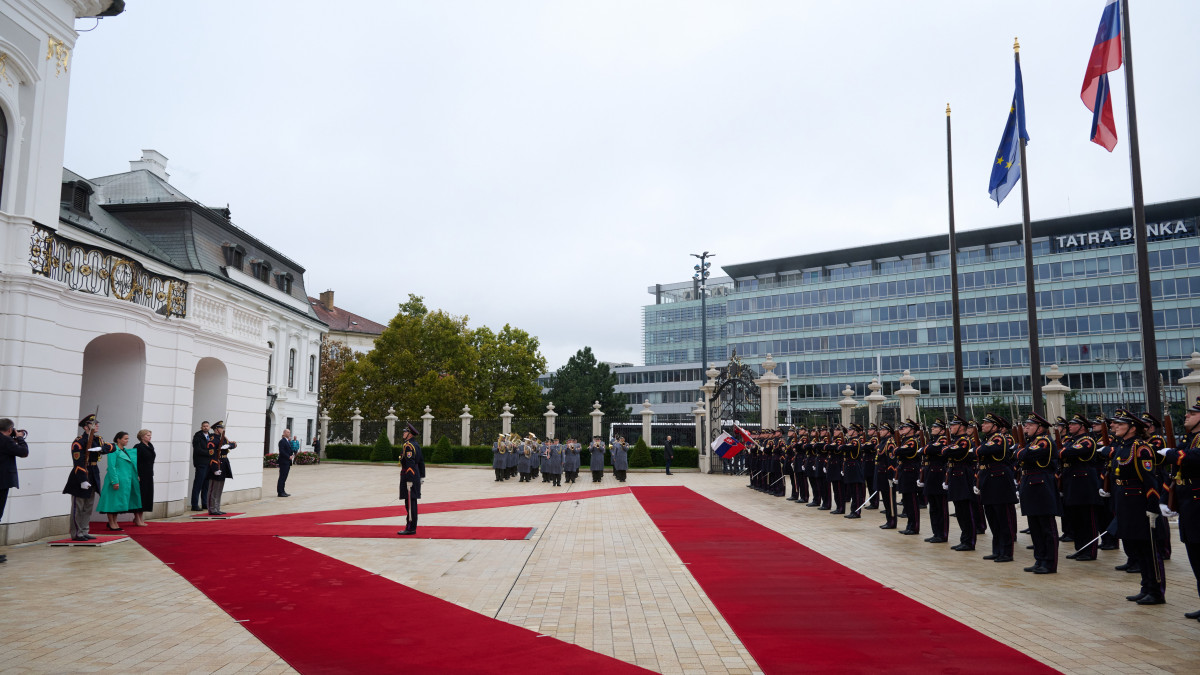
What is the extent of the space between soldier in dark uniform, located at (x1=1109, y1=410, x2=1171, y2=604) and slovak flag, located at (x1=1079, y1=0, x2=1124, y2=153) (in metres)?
6.11

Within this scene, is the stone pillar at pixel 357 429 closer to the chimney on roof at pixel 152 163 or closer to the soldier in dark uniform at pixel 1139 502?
the chimney on roof at pixel 152 163

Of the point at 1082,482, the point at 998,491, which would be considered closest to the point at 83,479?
the point at 998,491

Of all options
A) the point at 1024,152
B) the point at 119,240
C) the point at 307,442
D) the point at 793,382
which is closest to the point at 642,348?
the point at 793,382

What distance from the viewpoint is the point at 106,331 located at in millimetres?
12391

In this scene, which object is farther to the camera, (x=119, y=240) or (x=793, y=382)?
(x=793, y=382)

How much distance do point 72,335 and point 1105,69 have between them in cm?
1679

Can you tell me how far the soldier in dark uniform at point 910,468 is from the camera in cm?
1229

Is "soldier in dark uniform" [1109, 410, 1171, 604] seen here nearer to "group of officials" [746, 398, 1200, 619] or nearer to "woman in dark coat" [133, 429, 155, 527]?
"group of officials" [746, 398, 1200, 619]

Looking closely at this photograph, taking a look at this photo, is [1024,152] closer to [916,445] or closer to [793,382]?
[916,445]

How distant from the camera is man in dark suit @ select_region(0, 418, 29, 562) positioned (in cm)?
924

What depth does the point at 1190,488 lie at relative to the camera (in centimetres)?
662

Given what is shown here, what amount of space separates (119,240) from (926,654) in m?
31.3

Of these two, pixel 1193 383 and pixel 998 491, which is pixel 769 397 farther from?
pixel 998 491

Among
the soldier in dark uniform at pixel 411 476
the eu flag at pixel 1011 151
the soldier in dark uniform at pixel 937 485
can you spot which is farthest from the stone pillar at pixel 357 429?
the soldier in dark uniform at pixel 937 485
